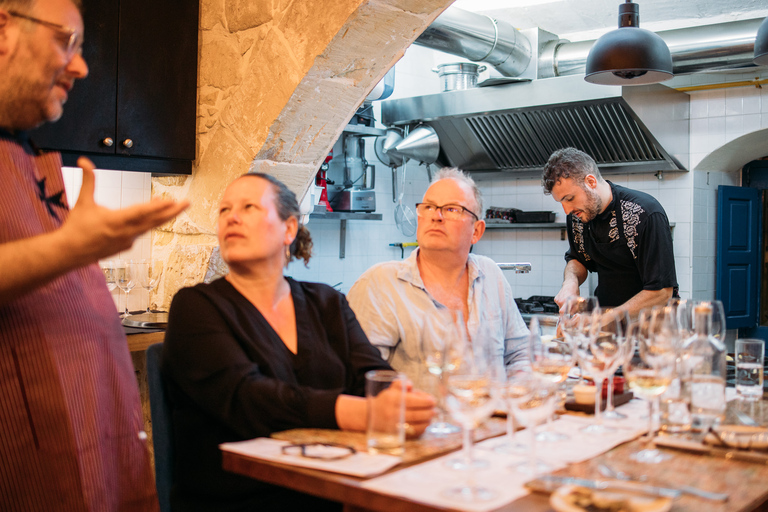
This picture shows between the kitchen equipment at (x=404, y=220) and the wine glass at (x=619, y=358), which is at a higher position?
the kitchen equipment at (x=404, y=220)

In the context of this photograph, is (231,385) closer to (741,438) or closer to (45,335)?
(45,335)

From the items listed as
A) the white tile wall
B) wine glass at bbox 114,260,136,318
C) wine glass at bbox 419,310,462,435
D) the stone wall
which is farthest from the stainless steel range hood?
wine glass at bbox 419,310,462,435

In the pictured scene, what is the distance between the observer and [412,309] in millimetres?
2342

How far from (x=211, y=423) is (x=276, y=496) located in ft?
0.71

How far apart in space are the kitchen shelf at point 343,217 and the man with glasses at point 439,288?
2.88 metres

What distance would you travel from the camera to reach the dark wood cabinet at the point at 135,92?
3068mm

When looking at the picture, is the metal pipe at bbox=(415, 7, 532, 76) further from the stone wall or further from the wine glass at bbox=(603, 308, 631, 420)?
the wine glass at bbox=(603, 308, 631, 420)

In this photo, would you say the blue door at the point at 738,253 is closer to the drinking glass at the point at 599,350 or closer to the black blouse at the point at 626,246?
the black blouse at the point at 626,246

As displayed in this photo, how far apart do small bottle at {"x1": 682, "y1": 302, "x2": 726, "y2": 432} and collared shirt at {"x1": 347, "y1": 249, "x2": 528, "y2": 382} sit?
1.94 ft

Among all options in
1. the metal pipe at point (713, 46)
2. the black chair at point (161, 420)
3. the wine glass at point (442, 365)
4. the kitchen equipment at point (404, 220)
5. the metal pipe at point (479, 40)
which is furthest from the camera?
the kitchen equipment at point (404, 220)

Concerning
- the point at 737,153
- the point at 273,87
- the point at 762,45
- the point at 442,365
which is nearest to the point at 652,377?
the point at 442,365

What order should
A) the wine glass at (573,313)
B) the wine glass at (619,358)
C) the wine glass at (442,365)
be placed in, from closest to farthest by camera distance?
the wine glass at (442,365)
the wine glass at (619,358)
the wine glass at (573,313)

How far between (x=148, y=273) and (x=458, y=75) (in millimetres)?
3416

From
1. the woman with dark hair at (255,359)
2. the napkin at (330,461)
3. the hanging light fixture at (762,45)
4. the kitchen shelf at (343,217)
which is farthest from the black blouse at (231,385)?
the kitchen shelf at (343,217)
